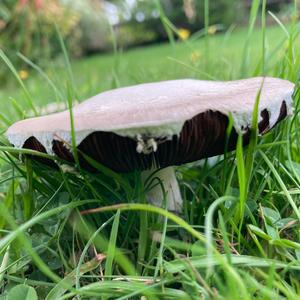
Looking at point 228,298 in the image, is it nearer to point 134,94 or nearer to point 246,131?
point 246,131

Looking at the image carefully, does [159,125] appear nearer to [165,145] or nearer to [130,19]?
[165,145]

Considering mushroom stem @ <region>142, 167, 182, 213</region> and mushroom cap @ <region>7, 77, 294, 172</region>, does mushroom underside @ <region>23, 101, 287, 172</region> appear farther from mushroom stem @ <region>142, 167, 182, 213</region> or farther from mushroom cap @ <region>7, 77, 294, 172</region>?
mushroom stem @ <region>142, 167, 182, 213</region>

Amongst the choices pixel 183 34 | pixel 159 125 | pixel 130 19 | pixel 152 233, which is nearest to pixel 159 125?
pixel 159 125

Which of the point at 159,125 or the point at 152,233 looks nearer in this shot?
the point at 159,125

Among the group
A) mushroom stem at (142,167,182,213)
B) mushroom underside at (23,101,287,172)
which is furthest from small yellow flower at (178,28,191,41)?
mushroom underside at (23,101,287,172)

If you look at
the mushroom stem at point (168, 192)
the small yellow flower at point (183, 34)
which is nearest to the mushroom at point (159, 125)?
the mushroom stem at point (168, 192)

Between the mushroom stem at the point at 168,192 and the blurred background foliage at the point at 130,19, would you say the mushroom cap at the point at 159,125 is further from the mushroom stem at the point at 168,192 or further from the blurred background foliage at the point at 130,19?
the blurred background foliage at the point at 130,19

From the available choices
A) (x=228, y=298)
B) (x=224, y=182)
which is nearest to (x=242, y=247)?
(x=224, y=182)
